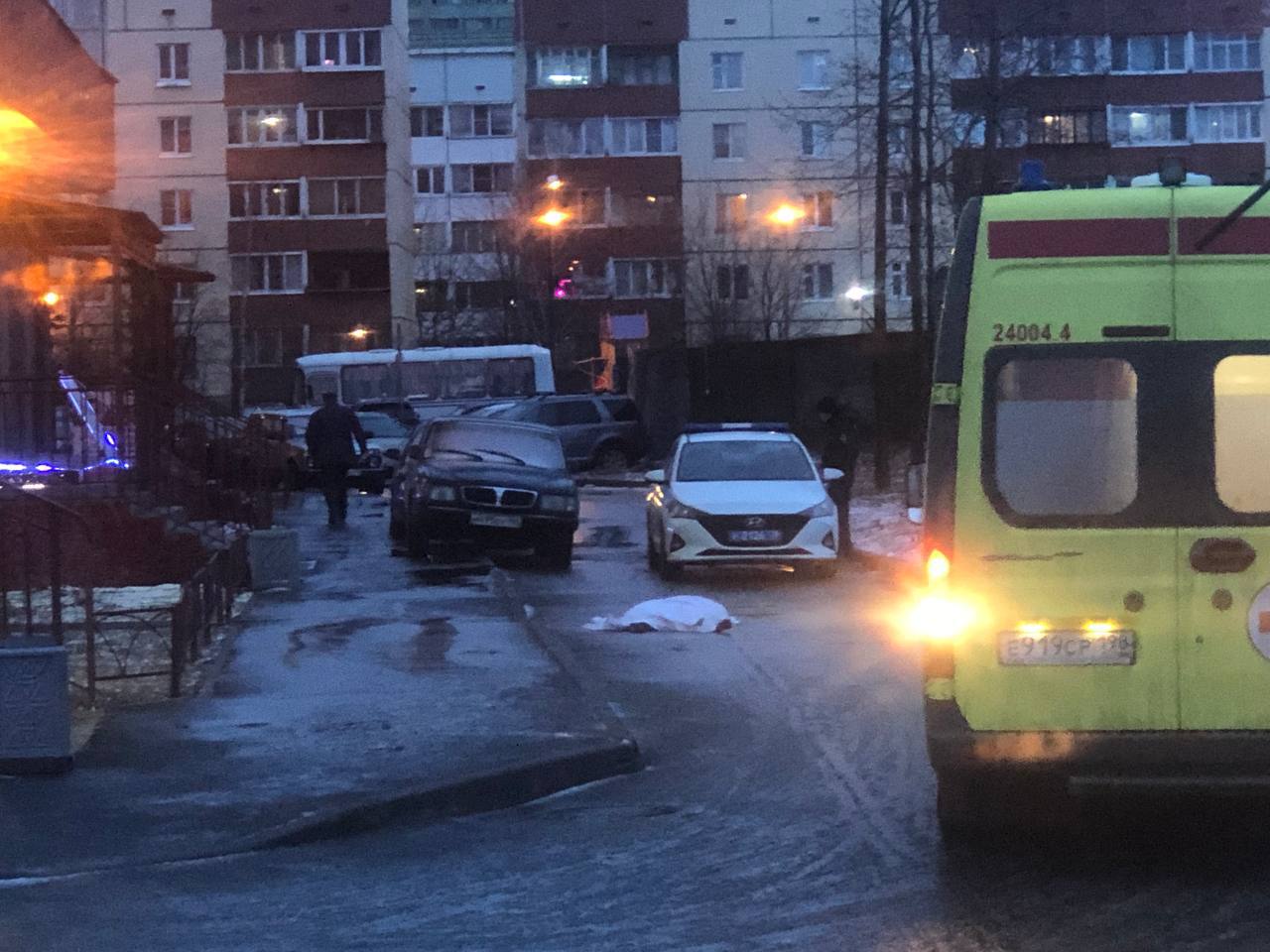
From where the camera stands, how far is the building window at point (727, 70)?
73.0 m

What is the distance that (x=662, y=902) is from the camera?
7.48 metres

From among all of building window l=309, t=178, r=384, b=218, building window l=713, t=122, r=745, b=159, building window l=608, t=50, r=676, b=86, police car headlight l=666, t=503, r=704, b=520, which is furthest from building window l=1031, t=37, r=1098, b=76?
building window l=309, t=178, r=384, b=218

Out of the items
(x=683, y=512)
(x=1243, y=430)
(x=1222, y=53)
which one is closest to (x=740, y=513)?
(x=683, y=512)

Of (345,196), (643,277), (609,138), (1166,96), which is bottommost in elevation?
(643,277)

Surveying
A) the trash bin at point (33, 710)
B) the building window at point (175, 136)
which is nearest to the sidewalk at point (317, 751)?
the trash bin at point (33, 710)

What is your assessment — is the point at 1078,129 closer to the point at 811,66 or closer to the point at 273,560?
the point at 811,66

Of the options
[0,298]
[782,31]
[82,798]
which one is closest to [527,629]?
[82,798]

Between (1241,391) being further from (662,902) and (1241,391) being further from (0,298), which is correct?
(0,298)

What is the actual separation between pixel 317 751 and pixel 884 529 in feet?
53.4

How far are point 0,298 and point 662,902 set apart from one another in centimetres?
1838

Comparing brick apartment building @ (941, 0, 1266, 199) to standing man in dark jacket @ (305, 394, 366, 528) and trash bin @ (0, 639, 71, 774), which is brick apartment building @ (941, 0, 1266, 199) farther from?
trash bin @ (0, 639, 71, 774)

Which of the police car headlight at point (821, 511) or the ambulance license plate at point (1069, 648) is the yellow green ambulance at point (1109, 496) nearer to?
the ambulance license plate at point (1069, 648)

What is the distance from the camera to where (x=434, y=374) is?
5044cm

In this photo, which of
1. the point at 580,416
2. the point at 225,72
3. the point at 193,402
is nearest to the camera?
the point at 193,402
